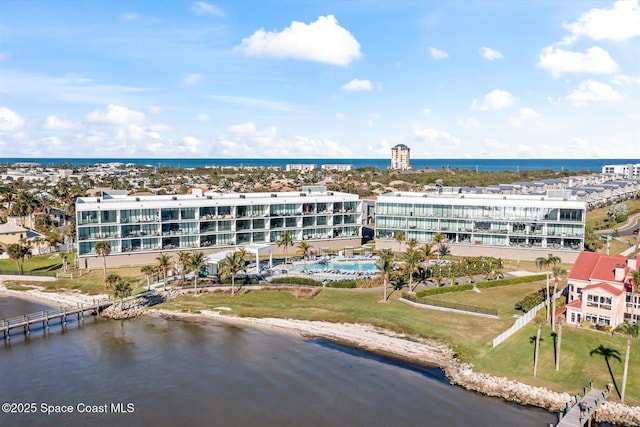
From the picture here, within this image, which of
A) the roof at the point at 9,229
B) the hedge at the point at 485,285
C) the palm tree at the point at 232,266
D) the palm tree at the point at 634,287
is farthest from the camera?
the roof at the point at 9,229

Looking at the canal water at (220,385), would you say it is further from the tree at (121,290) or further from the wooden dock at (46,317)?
the tree at (121,290)

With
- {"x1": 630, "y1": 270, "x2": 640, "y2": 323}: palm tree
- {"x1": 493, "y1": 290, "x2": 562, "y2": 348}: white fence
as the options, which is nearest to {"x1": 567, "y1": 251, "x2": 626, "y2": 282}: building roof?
{"x1": 630, "y1": 270, "x2": 640, "y2": 323}: palm tree

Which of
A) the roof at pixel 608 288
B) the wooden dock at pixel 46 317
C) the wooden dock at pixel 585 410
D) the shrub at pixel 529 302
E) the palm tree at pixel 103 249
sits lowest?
the wooden dock at pixel 46 317

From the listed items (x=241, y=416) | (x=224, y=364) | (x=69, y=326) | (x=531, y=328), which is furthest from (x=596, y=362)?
(x=69, y=326)

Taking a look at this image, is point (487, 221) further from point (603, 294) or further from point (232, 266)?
point (232, 266)

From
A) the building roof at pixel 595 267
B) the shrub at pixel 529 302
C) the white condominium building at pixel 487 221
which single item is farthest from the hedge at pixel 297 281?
the building roof at pixel 595 267

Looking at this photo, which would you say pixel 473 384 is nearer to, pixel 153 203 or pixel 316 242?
pixel 316 242
